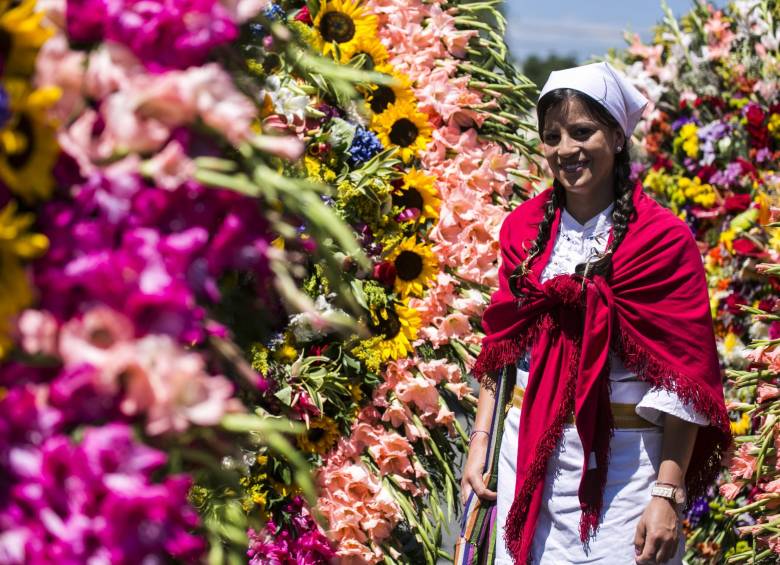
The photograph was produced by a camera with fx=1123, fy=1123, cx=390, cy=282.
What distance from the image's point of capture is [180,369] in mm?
954

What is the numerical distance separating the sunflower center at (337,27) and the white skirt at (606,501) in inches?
44.6

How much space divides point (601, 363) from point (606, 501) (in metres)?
0.28

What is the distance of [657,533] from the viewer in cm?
216

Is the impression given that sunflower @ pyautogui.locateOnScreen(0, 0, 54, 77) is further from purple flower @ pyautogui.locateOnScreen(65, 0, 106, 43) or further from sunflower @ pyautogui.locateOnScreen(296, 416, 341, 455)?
sunflower @ pyautogui.locateOnScreen(296, 416, 341, 455)

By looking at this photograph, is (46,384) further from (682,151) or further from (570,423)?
(682,151)

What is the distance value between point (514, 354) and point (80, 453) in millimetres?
1586

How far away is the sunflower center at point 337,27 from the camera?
274 centimetres

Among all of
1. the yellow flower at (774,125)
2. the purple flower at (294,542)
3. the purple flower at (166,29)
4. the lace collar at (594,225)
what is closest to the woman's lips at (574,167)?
the lace collar at (594,225)

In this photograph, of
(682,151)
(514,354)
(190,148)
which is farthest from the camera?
(682,151)

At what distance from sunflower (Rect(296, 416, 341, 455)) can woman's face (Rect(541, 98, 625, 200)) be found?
788 mm

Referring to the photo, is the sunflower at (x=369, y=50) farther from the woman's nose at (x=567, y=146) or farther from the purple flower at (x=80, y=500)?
the purple flower at (x=80, y=500)

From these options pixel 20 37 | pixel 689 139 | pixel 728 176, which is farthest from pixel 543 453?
pixel 689 139

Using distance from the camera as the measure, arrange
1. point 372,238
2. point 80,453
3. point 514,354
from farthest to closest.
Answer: point 372,238 < point 514,354 < point 80,453

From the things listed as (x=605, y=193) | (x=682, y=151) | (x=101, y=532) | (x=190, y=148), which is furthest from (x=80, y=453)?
(x=682, y=151)
